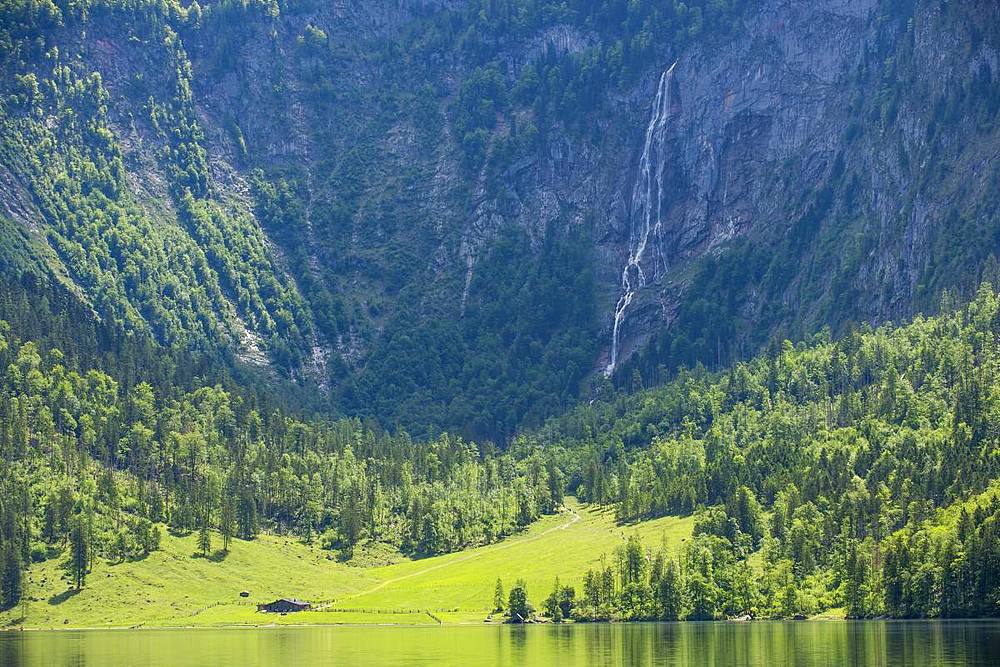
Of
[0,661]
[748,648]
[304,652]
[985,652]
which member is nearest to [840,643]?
[748,648]

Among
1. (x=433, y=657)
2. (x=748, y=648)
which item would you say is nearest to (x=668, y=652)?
(x=748, y=648)

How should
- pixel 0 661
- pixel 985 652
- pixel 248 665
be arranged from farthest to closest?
pixel 0 661, pixel 248 665, pixel 985 652

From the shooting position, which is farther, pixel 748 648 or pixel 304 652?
pixel 304 652

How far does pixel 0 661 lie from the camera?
194 metres

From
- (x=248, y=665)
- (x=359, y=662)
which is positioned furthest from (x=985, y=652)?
(x=248, y=665)

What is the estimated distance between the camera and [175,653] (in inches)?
7849

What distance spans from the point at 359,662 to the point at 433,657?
1074 centimetres

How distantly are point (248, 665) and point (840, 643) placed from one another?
67.7 m

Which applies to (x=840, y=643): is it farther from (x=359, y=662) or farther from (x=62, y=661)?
(x=62, y=661)

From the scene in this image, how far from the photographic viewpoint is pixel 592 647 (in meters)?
197

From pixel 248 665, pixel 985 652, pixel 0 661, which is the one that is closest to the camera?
pixel 985 652

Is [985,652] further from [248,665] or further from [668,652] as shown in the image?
[248,665]

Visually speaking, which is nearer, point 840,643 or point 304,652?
point 840,643

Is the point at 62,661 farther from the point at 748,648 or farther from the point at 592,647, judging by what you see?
the point at 748,648
